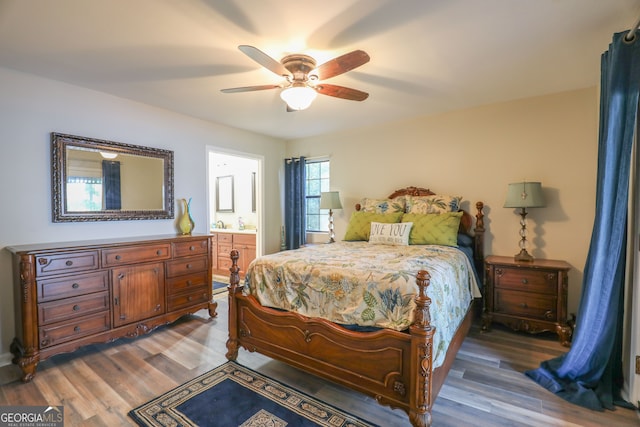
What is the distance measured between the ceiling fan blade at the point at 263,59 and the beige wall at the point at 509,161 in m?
2.27

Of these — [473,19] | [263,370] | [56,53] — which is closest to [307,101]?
[473,19]

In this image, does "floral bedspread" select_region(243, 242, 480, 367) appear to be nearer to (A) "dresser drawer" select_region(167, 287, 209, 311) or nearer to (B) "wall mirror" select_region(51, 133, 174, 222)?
(A) "dresser drawer" select_region(167, 287, 209, 311)

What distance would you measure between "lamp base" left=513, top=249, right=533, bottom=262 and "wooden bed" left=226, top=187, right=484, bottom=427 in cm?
110

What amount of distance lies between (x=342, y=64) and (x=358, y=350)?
1.83 meters

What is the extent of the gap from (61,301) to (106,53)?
197 centimetres

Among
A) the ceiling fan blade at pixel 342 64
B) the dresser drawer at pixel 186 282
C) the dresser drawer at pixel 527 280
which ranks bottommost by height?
the dresser drawer at pixel 186 282

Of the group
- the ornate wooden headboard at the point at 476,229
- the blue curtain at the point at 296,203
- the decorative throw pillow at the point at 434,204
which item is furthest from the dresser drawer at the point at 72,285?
the ornate wooden headboard at the point at 476,229

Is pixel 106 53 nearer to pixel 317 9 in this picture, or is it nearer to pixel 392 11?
pixel 317 9

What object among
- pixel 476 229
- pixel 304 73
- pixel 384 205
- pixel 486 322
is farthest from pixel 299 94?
pixel 486 322

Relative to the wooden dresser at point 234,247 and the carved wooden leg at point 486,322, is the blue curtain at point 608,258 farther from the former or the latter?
the wooden dresser at point 234,247

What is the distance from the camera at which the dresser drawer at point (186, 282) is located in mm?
3090

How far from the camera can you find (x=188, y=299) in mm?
3242

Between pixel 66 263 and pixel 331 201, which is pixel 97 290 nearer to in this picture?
pixel 66 263

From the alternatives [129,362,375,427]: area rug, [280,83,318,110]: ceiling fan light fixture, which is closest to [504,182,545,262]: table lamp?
[280,83,318,110]: ceiling fan light fixture
